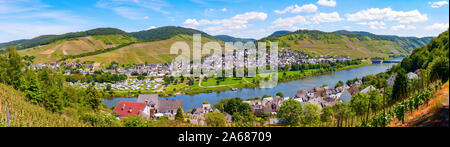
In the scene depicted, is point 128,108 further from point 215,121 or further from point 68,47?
point 68,47

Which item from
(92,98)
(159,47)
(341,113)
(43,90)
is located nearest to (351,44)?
(159,47)

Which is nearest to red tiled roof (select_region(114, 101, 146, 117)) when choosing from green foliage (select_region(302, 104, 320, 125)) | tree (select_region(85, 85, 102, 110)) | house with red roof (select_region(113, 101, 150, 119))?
house with red roof (select_region(113, 101, 150, 119))

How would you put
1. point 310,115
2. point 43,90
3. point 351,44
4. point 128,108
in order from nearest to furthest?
point 43,90
point 310,115
point 128,108
point 351,44

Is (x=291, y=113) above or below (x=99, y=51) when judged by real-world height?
below

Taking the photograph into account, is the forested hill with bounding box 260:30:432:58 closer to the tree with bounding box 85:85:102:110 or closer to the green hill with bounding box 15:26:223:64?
the green hill with bounding box 15:26:223:64

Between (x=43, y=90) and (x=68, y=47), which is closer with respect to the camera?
(x=43, y=90)
